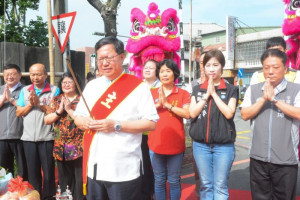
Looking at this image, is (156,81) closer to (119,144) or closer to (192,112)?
(192,112)

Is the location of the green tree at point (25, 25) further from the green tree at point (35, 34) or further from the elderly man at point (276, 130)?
the elderly man at point (276, 130)

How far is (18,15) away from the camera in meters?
16.8

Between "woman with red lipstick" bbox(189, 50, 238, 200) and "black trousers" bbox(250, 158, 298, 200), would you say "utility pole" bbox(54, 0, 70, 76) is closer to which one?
"woman with red lipstick" bbox(189, 50, 238, 200)

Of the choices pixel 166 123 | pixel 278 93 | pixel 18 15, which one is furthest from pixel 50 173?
pixel 18 15

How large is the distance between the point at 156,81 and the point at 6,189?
6.67 ft

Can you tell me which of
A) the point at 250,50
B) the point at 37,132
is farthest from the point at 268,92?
the point at 250,50

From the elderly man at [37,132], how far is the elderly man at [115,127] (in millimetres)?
1480

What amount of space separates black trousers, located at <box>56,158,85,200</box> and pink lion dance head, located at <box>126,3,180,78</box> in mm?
1721

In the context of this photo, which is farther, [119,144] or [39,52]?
[39,52]

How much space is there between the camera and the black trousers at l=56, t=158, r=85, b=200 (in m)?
3.30

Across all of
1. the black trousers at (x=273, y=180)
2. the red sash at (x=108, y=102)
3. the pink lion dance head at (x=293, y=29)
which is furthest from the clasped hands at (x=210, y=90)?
the pink lion dance head at (x=293, y=29)

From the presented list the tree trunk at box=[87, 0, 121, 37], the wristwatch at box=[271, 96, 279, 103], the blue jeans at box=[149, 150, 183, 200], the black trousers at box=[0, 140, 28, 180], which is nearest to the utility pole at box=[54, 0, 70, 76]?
the tree trunk at box=[87, 0, 121, 37]

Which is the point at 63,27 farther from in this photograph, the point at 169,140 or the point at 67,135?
the point at 169,140

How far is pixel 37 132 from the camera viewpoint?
3.39 meters
